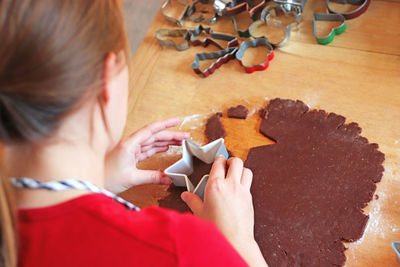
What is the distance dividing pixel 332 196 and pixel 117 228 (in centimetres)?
50

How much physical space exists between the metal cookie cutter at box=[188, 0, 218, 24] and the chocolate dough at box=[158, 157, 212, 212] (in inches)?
20.2

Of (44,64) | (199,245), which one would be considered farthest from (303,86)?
(44,64)

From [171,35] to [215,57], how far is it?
20 cm

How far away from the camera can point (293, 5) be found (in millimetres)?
1164

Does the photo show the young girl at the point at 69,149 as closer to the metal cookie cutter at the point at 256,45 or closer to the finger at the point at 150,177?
the finger at the point at 150,177

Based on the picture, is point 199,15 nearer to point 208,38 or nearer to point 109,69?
point 208,38

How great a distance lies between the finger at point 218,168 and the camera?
0.86m

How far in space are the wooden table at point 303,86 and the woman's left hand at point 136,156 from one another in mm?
40

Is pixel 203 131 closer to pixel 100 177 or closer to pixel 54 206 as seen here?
pixel 100 177

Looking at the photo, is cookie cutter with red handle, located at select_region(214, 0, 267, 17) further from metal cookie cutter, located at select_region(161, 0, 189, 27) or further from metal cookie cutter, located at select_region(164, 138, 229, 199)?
metal cookie cutter, located at select_region(164, 138, 229, 199)

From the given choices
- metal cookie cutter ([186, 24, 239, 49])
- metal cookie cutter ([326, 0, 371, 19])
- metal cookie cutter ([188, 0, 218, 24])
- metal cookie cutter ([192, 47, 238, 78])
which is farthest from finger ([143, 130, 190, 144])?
metal cookie cutter ([326, 0, 371, 19])

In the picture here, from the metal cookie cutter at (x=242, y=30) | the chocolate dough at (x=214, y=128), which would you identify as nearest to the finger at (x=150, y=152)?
the chocolate dough at (x=214, y=128)

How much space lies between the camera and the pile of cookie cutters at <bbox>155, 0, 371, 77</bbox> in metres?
1.13

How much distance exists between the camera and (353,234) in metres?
0.81
